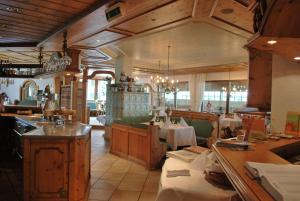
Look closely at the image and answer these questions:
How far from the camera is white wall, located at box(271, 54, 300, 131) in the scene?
3.09m

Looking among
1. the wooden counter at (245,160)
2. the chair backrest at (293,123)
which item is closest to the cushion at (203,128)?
the chair backrest at (293,123)

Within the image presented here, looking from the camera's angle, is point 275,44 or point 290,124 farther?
point 290,124

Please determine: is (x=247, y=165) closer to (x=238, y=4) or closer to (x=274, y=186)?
(x=274, y=186)

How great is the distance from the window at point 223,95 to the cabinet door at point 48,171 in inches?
337

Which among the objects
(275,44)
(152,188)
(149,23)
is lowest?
(152,188)

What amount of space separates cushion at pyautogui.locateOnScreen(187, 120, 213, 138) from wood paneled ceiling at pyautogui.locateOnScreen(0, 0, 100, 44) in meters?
4.26

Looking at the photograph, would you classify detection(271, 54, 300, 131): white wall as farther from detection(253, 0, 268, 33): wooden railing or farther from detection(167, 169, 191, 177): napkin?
detection(167, 169, 191, 177): napkin

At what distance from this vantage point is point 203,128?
22.2 ft

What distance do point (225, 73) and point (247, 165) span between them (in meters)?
10.2

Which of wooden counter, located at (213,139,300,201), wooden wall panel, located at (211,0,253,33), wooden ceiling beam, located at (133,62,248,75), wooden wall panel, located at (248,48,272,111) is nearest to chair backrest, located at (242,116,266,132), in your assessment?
wooden counter, located at (213,139,300,201)

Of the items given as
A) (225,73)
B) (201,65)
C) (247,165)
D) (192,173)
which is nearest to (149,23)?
(192,173)

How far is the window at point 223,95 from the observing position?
1084 centimetres

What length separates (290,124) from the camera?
2713 mm

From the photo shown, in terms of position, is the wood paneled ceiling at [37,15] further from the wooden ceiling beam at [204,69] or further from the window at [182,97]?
the window at [182,97]
